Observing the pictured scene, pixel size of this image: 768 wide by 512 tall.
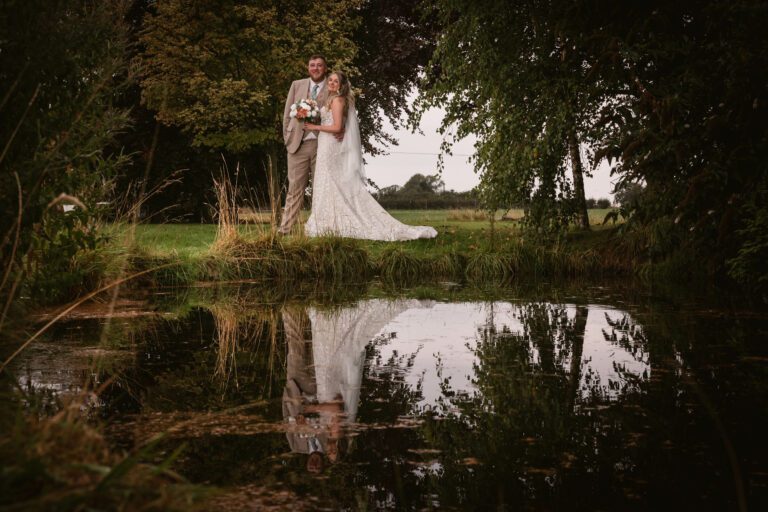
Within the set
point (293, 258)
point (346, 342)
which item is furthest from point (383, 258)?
point (346, 342)

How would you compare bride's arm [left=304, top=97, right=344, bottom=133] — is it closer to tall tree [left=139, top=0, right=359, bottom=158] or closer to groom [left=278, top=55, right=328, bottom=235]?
groom [left=278, top=55, right=328, bottom=235]

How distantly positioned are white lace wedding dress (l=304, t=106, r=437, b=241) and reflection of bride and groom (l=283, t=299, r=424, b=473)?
5.08 m

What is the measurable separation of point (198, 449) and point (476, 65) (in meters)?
8.78

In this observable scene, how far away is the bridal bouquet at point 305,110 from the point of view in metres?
13.6

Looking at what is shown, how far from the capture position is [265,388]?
192 inches

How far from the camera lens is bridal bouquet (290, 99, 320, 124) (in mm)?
13578

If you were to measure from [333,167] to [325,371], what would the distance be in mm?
9046

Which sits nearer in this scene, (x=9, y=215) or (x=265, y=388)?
(x=9, y=215)

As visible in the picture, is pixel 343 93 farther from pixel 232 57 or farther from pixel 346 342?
pixel 346 342

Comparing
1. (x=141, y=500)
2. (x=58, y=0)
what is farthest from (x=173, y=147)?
(x=141, y=500)

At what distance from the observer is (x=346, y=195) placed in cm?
1417

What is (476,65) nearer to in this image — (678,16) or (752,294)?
(678,16)

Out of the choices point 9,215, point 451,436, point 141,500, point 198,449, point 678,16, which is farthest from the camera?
point 678,16

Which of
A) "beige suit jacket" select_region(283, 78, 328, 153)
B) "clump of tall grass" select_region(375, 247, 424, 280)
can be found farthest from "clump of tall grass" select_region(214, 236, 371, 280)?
"beige suit jacket" select_region(283, 78, 328, 153)
